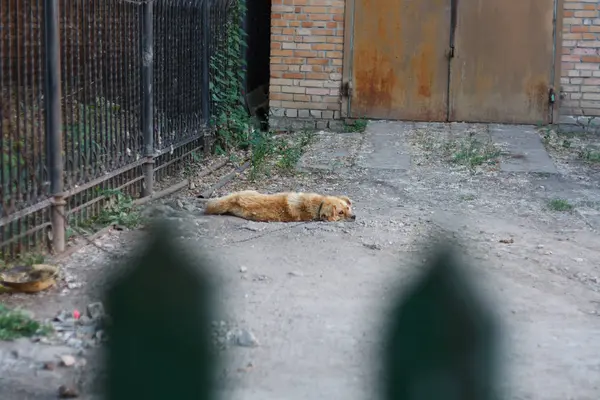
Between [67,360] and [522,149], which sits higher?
[522,149]

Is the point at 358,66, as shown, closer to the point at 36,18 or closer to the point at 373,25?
the point at 373,25

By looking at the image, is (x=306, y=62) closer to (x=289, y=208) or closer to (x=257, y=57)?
(x=257, y=57)

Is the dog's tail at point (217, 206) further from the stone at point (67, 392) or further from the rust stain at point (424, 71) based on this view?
the rust stain at point (424, 71)

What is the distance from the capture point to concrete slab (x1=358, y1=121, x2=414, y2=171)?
9055 millimetres

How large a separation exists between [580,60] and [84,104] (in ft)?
22.1

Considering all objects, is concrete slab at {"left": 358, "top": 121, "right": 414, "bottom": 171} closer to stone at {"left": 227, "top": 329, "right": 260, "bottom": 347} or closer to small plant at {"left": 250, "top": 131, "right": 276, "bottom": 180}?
small plant at {"left": 250, "top": 131, "right": 276, "bottom": 180}

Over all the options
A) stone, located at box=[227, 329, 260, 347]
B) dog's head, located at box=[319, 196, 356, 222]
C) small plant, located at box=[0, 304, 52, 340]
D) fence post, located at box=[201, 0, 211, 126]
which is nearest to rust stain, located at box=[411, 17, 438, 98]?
fence post, located at box=[201, 0, 211, 126]

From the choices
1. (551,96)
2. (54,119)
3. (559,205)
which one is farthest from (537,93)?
(54,119)

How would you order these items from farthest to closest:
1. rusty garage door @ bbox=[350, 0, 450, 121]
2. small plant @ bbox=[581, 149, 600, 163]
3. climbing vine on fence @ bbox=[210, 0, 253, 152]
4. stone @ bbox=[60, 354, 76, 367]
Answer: rusty garage door @ bbox=[350, 0, 450, 121] < climbing vine on fence @ bbox=[210, 0, 253, 152] < small plant @ bbox=[581, 149, 600, 163] < stone @ bbox=[60, 354, 76, 367]

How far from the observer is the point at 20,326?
4238mm

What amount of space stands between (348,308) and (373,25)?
21.6ft

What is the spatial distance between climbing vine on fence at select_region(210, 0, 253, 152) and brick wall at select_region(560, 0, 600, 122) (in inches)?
151

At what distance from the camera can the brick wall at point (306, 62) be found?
10.8 m

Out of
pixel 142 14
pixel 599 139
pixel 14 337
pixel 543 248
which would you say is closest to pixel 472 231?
pixel 543 248
